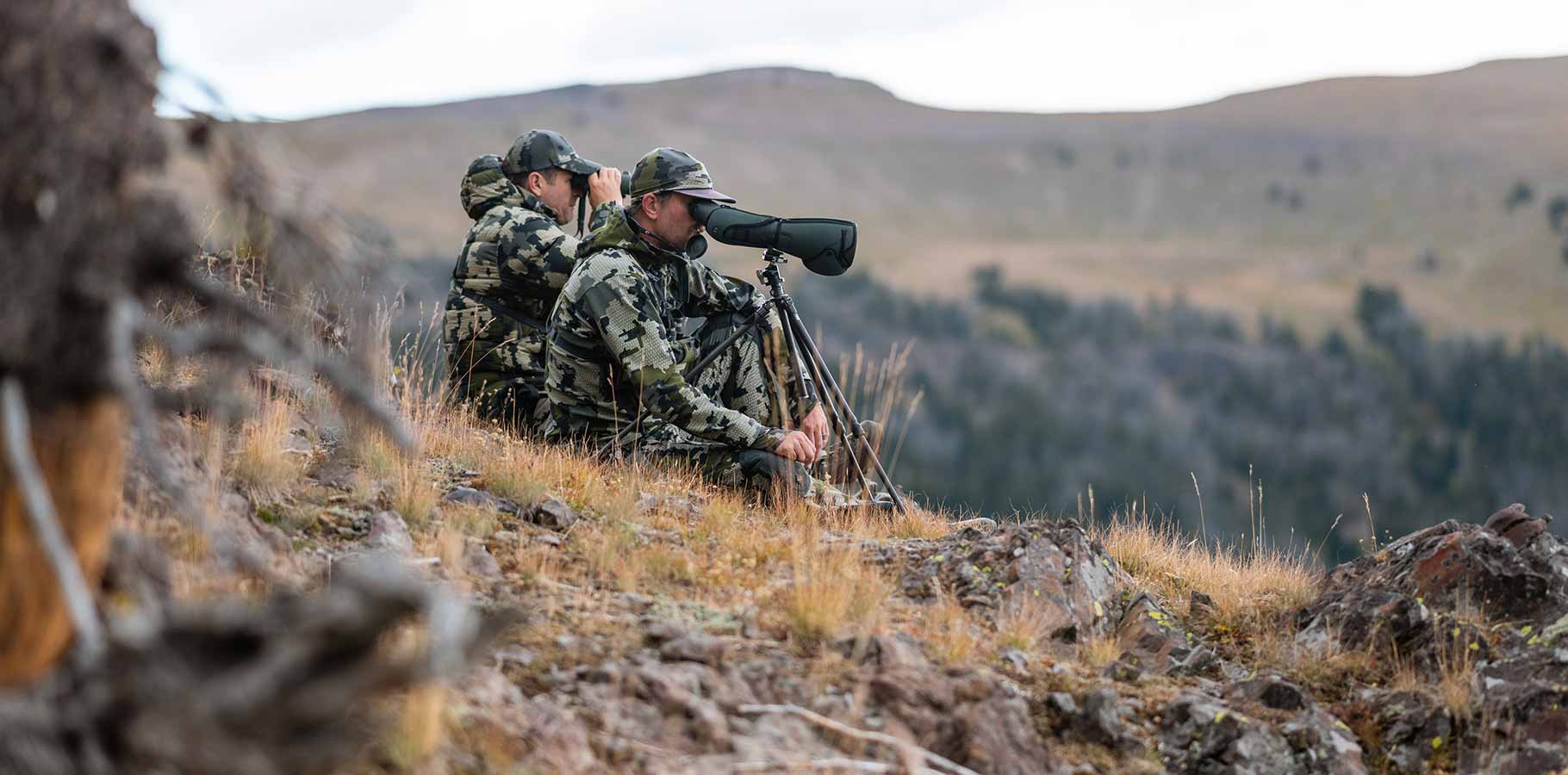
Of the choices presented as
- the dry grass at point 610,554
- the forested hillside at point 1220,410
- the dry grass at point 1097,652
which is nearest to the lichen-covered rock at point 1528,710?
the dry grass at point 1097,652

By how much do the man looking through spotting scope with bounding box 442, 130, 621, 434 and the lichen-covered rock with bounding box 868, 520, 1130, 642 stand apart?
2.95 meters

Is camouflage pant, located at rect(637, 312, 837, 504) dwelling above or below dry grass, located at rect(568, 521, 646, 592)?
above

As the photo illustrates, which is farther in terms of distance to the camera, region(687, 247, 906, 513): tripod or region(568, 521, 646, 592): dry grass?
region(687, 247, 906, 513): tripod

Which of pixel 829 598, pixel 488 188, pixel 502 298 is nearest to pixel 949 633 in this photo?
pixel 829 598

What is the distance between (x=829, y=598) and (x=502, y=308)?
4.19 m

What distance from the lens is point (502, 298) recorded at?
7895 millimetres

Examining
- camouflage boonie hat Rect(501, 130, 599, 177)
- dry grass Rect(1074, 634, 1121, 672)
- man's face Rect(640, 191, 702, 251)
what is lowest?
dry grass Rect(1074, 634, 1121, 672)

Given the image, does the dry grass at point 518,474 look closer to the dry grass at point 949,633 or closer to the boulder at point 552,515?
the boulder at point 552,515

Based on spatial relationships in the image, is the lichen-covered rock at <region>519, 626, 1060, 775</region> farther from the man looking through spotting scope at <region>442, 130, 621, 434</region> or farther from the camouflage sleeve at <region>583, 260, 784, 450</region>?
the man looking through spotting scope at <region>442, 130, 621, 434</region>

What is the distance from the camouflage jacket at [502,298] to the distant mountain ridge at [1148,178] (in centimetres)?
8745

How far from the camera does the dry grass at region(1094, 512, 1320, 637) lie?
570 cm

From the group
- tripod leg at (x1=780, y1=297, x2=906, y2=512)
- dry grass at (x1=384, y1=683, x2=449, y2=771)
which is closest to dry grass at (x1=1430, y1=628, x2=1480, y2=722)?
tripod leg at (x1=780, y1=297, x2=906, y2=512)

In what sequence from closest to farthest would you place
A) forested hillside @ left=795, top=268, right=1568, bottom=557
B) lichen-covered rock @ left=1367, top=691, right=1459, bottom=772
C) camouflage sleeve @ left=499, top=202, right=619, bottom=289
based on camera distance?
lichen-covered rock @ left=1367, top=691, right=1459, bottom=772, camouflage sleeve @ left=499, top=202, right=619, bottom=289, forested hillside @ left=795, top=268, right=1568, bottom=557

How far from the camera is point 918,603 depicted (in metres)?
5.01
